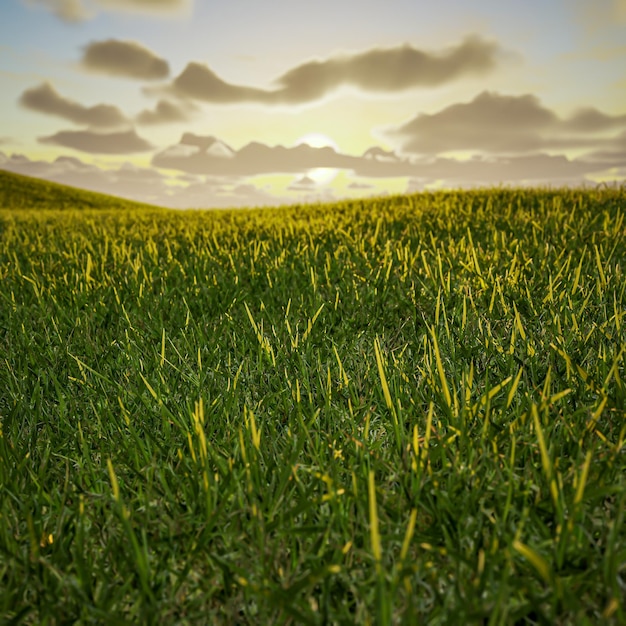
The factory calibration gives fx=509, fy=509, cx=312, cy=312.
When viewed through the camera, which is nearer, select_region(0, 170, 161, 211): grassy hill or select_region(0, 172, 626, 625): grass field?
select_region(0, 172, 626, 625): grass field

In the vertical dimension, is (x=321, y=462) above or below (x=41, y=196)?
below

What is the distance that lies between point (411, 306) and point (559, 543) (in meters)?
1.62

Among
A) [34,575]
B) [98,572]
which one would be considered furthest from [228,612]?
[34,575]

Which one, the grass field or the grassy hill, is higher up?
the grassy hill

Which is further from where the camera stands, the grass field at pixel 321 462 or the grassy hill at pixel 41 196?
the grassy hill at pixel 41 196

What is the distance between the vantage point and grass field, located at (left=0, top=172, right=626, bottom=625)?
999mm

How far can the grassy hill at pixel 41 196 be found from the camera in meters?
26.8

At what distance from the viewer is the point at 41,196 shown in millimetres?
29266

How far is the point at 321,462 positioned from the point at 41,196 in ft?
108

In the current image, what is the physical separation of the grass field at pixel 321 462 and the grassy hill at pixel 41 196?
83.6ft

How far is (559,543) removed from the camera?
101 cm

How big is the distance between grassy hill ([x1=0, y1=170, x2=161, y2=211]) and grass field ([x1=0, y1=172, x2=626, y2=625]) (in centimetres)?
2547

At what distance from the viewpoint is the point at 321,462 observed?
129 centimetres

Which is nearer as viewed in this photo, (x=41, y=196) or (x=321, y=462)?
(x=321, y=462)
